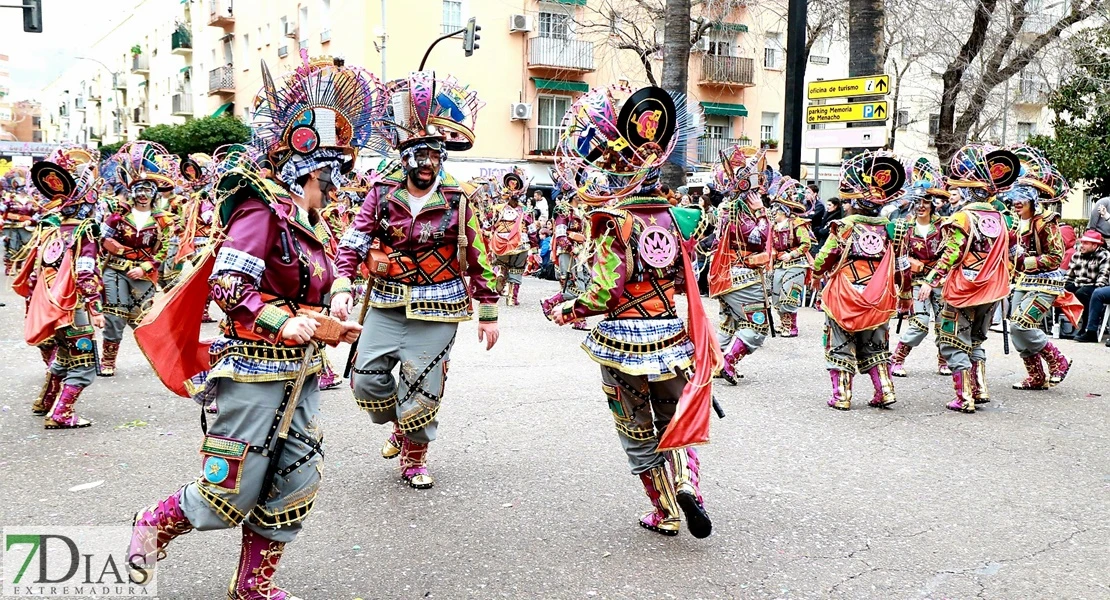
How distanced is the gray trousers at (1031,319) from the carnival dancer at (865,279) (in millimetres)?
1503

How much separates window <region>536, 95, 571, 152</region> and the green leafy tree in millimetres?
17936

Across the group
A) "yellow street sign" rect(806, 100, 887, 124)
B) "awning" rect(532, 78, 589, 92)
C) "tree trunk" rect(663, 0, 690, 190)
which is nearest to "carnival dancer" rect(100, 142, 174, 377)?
"yellow street sign" rect(806, 100, 887, 124)

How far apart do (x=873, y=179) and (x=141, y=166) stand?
630 centimetres

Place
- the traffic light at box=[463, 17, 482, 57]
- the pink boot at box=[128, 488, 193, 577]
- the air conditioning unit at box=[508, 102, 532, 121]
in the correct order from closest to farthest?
1. the pink boot at box=[128, 488, 193, 577]
2. the traffic light at box=[463, 17, 482, 57]
3. the air conditioning unit at box=[508, 102, 532, 121]

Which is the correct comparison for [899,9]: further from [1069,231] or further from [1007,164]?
[1007,164]

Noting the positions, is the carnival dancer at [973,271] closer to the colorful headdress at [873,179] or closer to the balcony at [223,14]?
the colorful headdress at [873,179]

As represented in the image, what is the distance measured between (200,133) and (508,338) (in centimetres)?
2640

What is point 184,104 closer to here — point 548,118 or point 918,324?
point 548,118

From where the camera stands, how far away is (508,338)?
11820 millimetres

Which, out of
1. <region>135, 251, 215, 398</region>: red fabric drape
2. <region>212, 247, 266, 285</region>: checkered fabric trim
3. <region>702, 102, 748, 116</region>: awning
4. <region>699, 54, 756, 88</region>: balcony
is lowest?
<region>135, 251, 215, 398</region>: red fabric drape

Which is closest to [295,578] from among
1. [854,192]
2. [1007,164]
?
[854,192]

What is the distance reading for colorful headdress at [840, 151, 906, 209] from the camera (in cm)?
780

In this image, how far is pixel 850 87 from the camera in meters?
12.2

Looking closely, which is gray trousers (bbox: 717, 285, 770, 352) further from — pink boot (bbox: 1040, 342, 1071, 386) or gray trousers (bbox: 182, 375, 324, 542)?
gray trousers (bbox: 182, 375, 324, 542)
